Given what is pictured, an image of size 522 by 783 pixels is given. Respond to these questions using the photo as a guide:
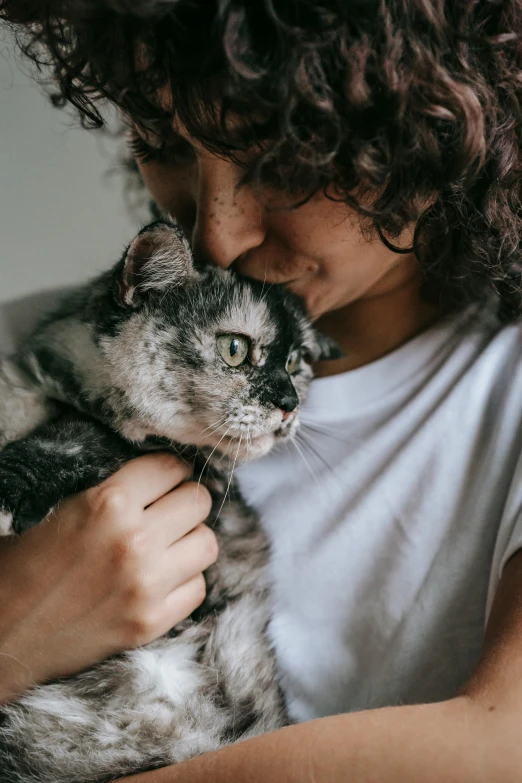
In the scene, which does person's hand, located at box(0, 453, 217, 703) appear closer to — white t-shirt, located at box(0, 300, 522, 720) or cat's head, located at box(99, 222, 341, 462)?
cat's head, located at box(99, 222, 341, 462)

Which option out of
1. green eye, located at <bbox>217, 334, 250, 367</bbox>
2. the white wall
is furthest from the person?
the white wall

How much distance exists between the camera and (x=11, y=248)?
4.35 ft

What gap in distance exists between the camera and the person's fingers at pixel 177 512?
0.98 m

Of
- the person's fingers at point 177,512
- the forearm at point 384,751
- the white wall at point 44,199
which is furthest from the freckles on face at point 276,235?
the forearm at point 384,751

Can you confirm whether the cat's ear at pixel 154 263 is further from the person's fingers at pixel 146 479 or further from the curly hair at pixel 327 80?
the person's fingers at pixel 146 479

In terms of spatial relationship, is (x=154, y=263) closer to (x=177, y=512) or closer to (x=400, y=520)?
(x=177, y=512)

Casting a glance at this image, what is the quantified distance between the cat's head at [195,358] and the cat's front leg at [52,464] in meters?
0.04

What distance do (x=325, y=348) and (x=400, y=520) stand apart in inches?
13.8

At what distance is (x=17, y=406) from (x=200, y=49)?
0.64 meters

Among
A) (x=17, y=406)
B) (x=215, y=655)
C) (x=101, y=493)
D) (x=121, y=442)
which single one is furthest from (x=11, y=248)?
(x=215, y=655)

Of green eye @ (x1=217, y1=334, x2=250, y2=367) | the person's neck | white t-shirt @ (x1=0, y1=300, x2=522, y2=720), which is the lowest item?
white t-shirt @ (x1=0, y1=300, x2=522, y2=720)

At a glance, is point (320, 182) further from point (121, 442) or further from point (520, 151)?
point (121, 442)

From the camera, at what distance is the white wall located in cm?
132

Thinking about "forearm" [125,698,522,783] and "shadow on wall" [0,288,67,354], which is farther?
"shadow on wall" [0,288,67,354]
